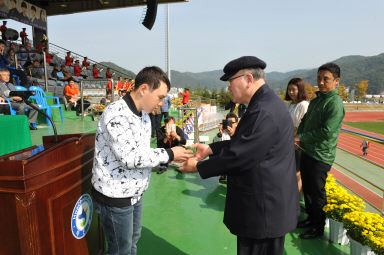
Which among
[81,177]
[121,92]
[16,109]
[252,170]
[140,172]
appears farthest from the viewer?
[121,92]

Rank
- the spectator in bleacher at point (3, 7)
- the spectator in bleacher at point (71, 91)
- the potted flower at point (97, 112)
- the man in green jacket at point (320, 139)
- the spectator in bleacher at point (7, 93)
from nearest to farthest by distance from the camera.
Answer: the man in green jacket at point (320, 139) < the spectator in bleacher at point (7, 93) < the potted flower at point (97, 112) < the spectator in bleacher at point (71, 91) < the spectator in bleacher at point (3, 7)

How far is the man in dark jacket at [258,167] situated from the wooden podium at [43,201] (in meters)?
0.82

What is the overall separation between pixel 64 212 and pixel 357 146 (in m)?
24.8

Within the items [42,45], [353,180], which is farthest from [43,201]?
[42,45]

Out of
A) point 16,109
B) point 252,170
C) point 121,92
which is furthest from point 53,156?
point 121,92

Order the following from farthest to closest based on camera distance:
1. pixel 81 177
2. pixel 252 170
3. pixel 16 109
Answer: pixel 16 109
pixel 81 177
pixel 252 170

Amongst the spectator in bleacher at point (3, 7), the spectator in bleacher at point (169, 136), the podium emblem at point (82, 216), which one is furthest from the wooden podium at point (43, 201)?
the spectator in bleacher at point (3, 7)

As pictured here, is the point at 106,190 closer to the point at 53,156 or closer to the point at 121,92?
the point at 53,156

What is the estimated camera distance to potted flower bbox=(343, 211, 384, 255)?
1996 millimetres

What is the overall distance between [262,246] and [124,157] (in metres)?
1.02

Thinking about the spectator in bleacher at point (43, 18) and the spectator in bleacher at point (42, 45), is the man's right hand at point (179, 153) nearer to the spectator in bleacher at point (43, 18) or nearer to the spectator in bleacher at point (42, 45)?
the spectator in bleacher at point (42, 45)

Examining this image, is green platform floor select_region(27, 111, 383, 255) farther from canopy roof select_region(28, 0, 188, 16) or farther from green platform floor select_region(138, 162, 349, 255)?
canopy roof select_region(28, 0, 188, 16)

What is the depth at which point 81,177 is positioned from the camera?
1.62 metres

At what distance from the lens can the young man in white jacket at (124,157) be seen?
52.6 inches
